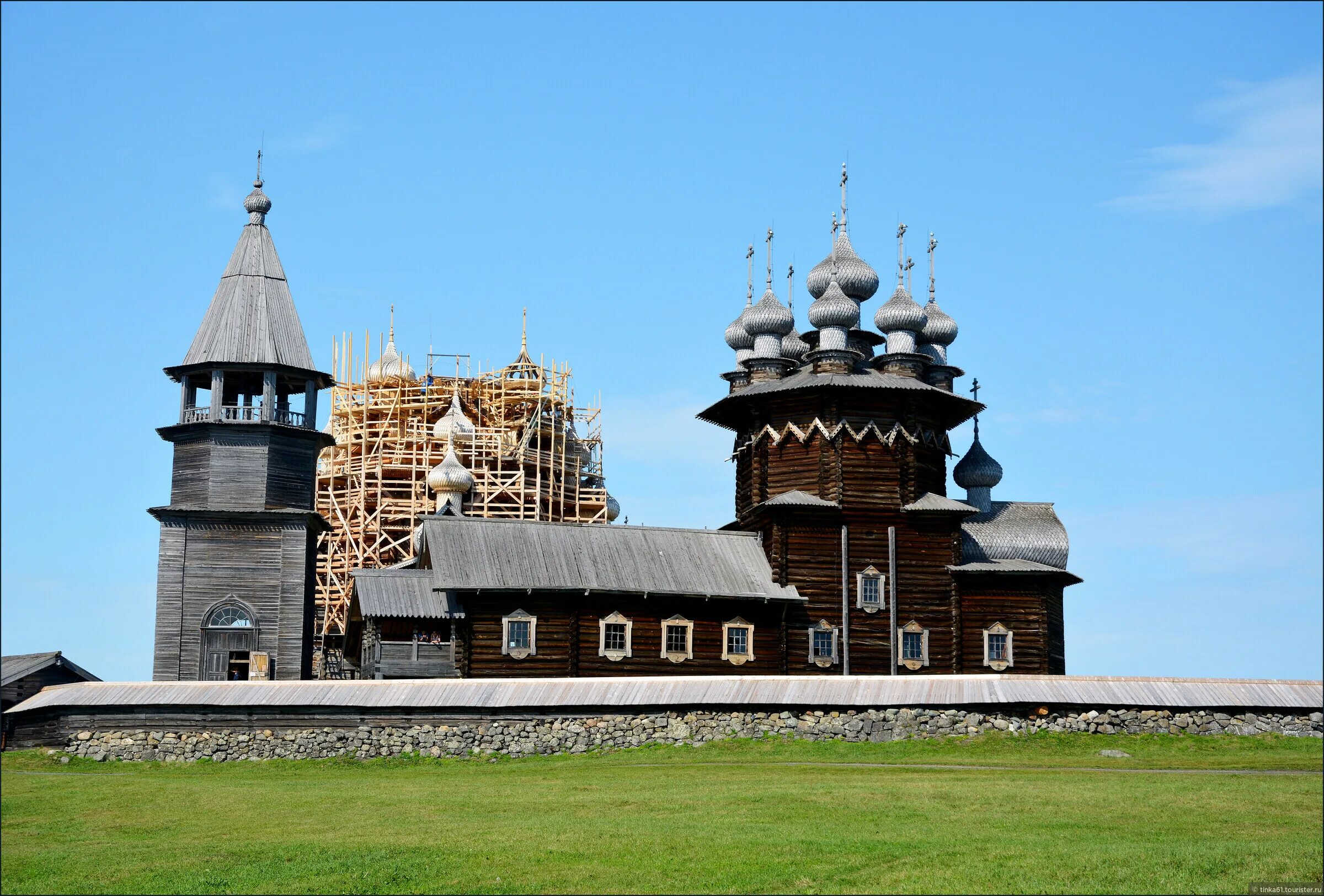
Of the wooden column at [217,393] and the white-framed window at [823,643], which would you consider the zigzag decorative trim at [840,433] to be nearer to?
the white-framed window at [823,643]

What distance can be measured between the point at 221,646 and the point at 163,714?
22.0ft

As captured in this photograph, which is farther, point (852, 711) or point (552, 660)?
point (552, 660)

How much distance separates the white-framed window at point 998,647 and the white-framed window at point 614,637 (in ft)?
32.7

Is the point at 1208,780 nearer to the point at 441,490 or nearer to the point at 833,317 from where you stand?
the point at 833,317

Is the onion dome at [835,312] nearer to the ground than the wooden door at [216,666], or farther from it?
farther from it

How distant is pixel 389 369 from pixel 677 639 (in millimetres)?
30817

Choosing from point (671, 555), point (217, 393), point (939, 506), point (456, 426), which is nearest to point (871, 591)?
point (939, 506)

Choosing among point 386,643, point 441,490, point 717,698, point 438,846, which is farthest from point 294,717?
point 441,490

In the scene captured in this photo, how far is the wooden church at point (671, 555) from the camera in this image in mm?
44062

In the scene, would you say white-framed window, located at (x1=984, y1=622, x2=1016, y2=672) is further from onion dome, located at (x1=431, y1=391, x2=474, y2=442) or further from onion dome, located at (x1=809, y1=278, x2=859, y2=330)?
onion dome, located at (x1=431, y1=391, x2=474, y2=442)

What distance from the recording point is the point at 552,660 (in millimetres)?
43281

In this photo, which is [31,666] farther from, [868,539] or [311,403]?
[868,539]

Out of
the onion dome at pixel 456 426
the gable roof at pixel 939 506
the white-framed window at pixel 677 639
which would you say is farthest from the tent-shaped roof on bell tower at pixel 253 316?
the onion dome at pixel 456 426

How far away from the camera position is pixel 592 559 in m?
44.8
